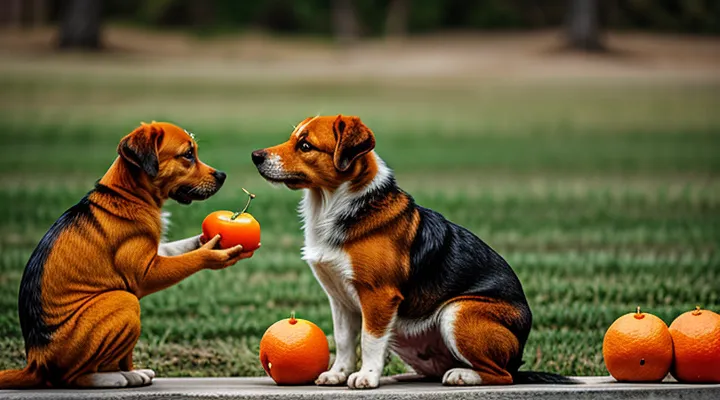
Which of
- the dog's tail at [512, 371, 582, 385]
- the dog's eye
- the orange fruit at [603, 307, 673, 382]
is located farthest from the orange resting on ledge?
the orange fruit at [603, 307, 673, 382]

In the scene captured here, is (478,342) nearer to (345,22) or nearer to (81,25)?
(81,25)

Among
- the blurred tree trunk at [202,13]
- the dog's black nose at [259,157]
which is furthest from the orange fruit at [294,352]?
the blurred tree trunk at [202,13]

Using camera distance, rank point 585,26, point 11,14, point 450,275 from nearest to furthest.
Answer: point 450,275
point 11,14
point 585,26

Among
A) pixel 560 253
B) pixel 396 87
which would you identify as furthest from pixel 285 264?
pixel 396 87

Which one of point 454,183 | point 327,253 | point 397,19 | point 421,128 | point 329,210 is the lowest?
point 421,128

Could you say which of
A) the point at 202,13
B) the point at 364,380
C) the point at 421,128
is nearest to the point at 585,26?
the point at 421,128

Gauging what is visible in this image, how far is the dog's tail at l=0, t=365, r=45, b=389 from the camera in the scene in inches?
228

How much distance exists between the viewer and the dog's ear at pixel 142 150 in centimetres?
568

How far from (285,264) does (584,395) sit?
634 centimetres

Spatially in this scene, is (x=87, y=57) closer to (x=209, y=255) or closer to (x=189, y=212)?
(x=189, y=212)

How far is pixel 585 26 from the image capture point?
35.8 meters

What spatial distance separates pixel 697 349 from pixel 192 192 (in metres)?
2.66

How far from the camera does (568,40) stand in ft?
120

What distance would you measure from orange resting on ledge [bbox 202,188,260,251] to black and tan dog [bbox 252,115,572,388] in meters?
0.28
